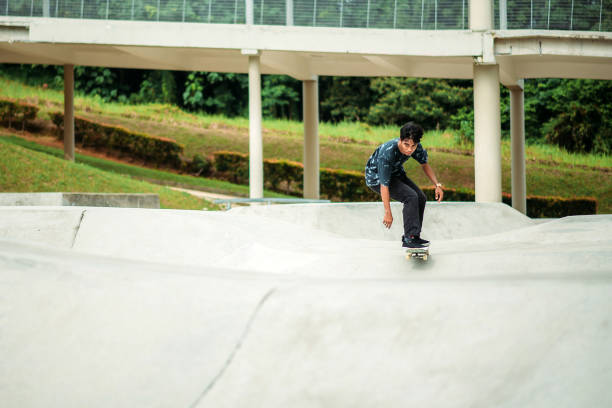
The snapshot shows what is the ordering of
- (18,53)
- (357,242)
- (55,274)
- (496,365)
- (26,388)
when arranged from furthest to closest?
(18,53), (357,242), (55,274), (26,388), (496,365)

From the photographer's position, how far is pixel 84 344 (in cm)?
415

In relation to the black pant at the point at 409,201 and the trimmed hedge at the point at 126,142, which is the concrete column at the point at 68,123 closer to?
the trimmed hedge at the point at 126,142

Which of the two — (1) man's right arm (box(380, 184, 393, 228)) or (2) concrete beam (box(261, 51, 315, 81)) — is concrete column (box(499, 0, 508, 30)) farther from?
(1) man's right arm (box(380, 184, 393, 228))

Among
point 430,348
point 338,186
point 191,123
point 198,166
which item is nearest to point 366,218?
point 430,348

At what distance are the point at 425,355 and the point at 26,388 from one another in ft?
7.97

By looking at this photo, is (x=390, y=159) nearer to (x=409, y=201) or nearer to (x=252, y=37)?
(x=409, y=201)

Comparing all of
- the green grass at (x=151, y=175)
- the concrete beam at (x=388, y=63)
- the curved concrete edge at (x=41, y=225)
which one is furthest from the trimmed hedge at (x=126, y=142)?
the curved concrete edge at (x=41, y=225)

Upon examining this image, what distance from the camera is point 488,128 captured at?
1792 cm

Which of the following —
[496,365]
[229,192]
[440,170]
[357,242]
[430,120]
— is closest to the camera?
[496,365]

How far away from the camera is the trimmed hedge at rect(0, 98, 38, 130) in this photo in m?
34.2

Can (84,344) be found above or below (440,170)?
below

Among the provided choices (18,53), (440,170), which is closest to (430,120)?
(440,170)

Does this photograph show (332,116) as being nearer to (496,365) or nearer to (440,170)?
(440,170)

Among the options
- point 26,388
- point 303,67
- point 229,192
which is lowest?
point 26,388
